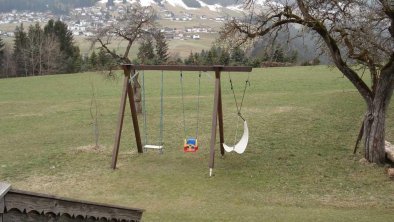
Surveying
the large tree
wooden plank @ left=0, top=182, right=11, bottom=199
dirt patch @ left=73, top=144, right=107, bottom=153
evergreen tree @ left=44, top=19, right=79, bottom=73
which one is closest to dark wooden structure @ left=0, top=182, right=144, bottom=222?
wooden plank @ left=0, top=182, right=11, bottom=199

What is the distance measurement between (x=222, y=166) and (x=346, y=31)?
513 centimetres

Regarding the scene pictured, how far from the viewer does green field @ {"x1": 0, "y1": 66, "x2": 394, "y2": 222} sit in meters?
9.46

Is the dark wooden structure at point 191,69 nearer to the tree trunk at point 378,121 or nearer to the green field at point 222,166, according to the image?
the green field at point 222,166

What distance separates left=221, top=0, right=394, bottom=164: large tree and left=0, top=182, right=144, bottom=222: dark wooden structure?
361 inches

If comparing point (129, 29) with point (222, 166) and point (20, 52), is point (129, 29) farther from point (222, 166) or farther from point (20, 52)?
point (20, 52)

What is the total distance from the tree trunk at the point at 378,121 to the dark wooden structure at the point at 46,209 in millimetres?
9665

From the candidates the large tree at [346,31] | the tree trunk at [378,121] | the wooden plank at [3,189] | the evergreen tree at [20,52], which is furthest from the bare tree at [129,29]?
the evergreen tree at [20,52]

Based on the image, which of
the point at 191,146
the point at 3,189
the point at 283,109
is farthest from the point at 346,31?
the point at 3,189

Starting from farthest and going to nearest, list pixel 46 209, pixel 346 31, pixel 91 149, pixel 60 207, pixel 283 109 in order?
pixel 283 109 < pixel 91 149 < pixel 346 31 < pixel 60 207 < pixel 46 209

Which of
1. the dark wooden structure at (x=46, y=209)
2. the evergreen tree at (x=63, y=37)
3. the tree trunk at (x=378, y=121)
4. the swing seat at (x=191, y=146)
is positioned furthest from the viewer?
the evergreen tree at (x=63, y=37)

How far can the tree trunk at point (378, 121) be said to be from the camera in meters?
11.6

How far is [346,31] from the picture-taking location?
41.2 ft

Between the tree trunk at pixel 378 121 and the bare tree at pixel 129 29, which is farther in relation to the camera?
the bare tree at pixel 129 29

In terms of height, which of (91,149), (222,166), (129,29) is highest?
(129,29)
